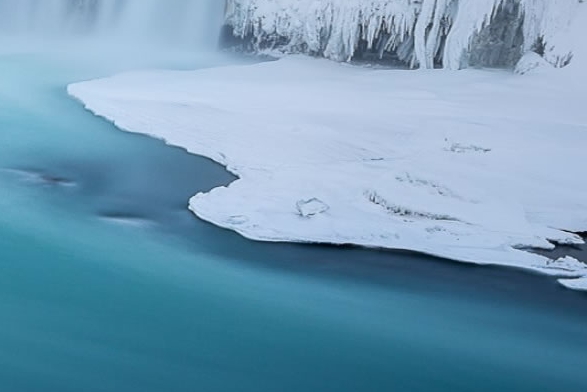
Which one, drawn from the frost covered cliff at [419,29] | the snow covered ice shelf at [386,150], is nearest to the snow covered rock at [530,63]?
the frost covered cliff at [419,29]

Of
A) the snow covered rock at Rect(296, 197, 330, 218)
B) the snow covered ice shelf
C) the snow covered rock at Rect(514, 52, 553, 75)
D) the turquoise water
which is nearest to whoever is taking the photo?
the turquoise water

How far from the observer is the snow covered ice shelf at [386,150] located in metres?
6.02

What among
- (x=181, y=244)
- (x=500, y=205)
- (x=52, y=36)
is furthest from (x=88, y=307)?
(x=52, y=36)

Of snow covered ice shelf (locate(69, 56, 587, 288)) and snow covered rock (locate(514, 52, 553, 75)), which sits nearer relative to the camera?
snow covered ice shelf (locate(69, 56, 587, 288))

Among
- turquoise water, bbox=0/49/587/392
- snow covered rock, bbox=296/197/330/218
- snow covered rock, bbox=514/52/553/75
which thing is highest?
snow covered rock, bbox=514/52/553/75

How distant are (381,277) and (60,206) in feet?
8.19

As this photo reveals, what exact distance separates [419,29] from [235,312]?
24.1ft

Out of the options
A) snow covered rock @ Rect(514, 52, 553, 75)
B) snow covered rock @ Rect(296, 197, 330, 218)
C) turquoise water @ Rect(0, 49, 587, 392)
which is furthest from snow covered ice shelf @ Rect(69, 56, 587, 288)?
turquoise water @ Rect(0, 49, 587, 392)

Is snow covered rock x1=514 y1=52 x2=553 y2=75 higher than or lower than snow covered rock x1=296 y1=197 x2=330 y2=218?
higher

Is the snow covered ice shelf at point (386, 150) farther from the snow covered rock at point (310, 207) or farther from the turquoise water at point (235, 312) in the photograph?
the turquoise water at point (235, 312)

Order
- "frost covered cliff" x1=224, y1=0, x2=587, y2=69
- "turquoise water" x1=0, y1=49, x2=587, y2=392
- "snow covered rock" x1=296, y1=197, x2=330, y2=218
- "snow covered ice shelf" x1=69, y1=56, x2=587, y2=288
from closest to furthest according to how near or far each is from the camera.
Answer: "turquoise water" x1=0, y1=49, x2=587, y2=392
"snow covered ice shelf" x1=69, y1=56, x2=587, y2=288
"snow covered rock" x1=296, y1=197, x2=330, y2=218
"frost covered cliff" x1=224, y1=0, x2=587, y2=69

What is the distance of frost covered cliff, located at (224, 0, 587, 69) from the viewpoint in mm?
10430

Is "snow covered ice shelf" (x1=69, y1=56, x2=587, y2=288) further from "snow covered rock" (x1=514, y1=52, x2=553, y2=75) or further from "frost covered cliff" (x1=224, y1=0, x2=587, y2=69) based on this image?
"frost covered cliff" (x1=224, y1=0, x2=587, y2=69)

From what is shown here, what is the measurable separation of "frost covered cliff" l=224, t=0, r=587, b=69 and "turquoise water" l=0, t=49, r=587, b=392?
18.2 feet
